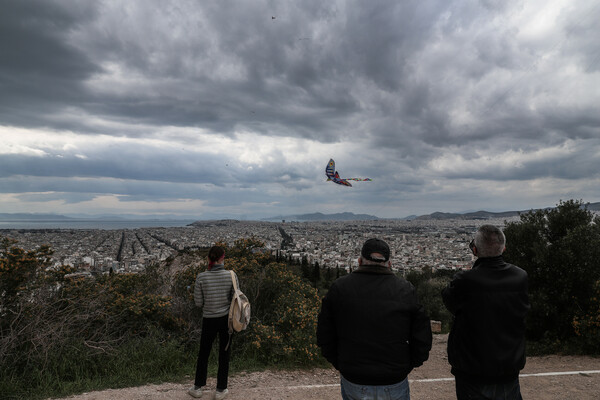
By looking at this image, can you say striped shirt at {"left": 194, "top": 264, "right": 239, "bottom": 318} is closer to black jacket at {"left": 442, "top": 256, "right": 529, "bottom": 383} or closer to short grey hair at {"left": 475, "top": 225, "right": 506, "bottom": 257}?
black jacket at {"left": 442, "top": 256, "right": 529, "bottom": 383}

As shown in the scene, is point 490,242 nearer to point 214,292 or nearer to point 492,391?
point 492,391

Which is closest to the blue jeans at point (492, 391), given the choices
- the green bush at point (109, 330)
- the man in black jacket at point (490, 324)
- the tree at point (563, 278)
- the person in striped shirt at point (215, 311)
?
the man in black jacket at point (490, 324)

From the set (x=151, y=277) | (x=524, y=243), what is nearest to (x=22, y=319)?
(x=151, y=277)

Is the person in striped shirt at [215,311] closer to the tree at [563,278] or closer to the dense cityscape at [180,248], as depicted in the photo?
the dense cityscape at [180,248]

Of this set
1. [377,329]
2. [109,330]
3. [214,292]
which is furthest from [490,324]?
[109,330]

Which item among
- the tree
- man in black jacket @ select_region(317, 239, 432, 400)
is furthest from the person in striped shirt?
the tree

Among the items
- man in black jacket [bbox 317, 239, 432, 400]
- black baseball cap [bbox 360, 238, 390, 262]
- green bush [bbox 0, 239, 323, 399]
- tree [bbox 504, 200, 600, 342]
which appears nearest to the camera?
man in black jacket [bbox 317, 239, 432, 400]

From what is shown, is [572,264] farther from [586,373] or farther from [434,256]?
[434,256]

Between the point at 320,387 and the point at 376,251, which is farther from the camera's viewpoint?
the point at 320,387
